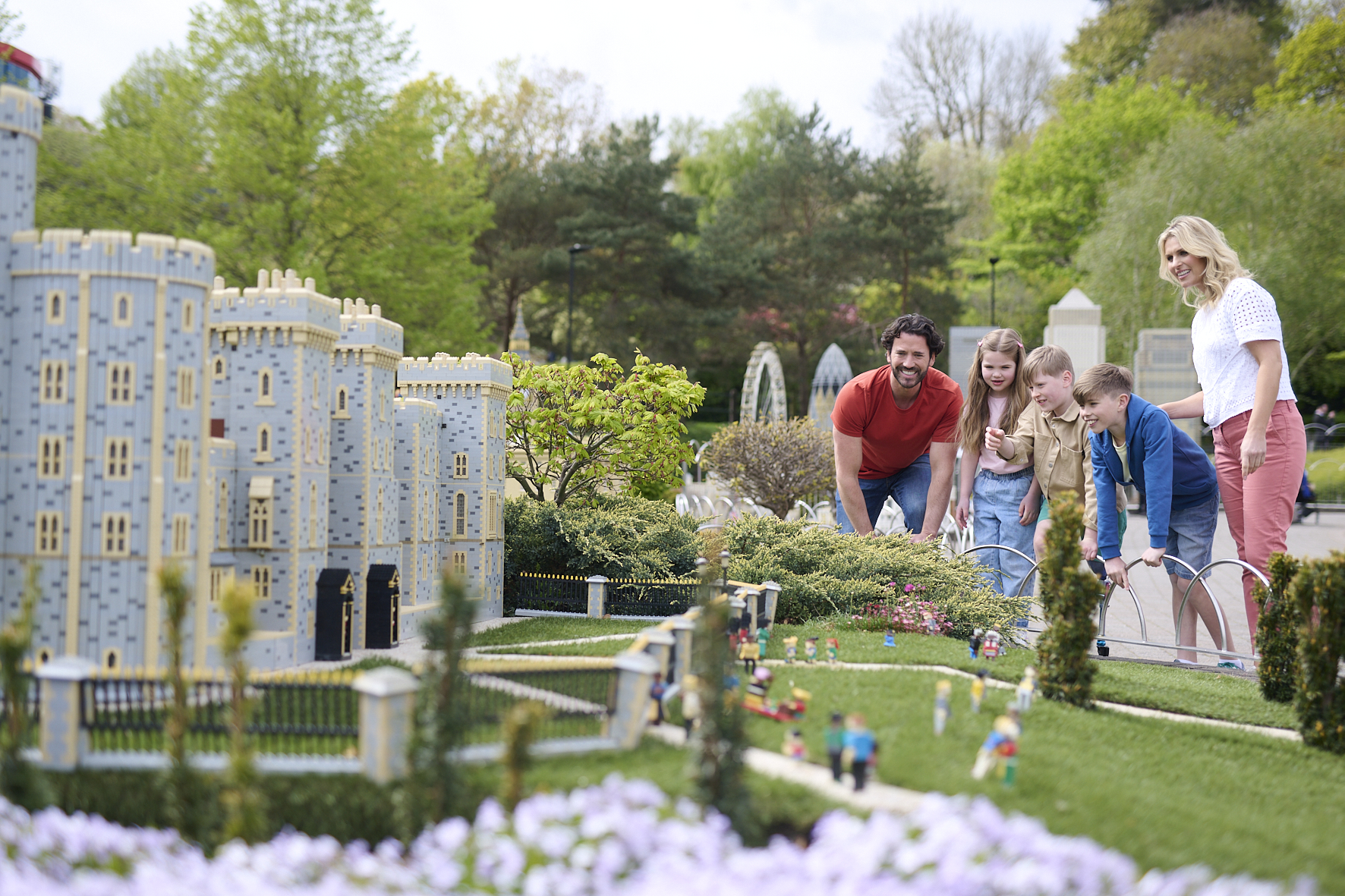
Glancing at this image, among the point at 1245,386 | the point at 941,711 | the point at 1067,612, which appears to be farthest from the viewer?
the point at 1245,386

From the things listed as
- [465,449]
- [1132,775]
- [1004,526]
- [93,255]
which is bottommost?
[1132,775]

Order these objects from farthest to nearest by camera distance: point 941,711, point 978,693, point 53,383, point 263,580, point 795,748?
point 263,580
point 53,383
point 978,693
point 941,711
point 795,748

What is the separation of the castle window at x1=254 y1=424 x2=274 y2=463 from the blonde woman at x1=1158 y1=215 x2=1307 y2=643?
24.8 feet

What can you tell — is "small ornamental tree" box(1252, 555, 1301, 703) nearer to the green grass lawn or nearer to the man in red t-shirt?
the green grass lawn

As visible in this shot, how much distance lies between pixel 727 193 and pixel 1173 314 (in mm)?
22509

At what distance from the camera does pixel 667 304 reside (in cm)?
3678

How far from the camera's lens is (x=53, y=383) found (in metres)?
6.18

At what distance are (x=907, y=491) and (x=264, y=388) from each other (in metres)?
6.86

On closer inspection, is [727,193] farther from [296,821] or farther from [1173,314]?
[296,821]

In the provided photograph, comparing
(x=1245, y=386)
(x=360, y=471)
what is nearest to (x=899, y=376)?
(x=1245, y=386)

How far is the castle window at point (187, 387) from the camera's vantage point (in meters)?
6.42

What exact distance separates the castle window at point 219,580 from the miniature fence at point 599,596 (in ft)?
14.5

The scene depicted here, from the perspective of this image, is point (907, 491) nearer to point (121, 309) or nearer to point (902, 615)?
point (902, 615)

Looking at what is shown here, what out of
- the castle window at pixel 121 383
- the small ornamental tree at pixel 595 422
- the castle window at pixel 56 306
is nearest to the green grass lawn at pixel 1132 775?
the castle window at pixel 121 383
